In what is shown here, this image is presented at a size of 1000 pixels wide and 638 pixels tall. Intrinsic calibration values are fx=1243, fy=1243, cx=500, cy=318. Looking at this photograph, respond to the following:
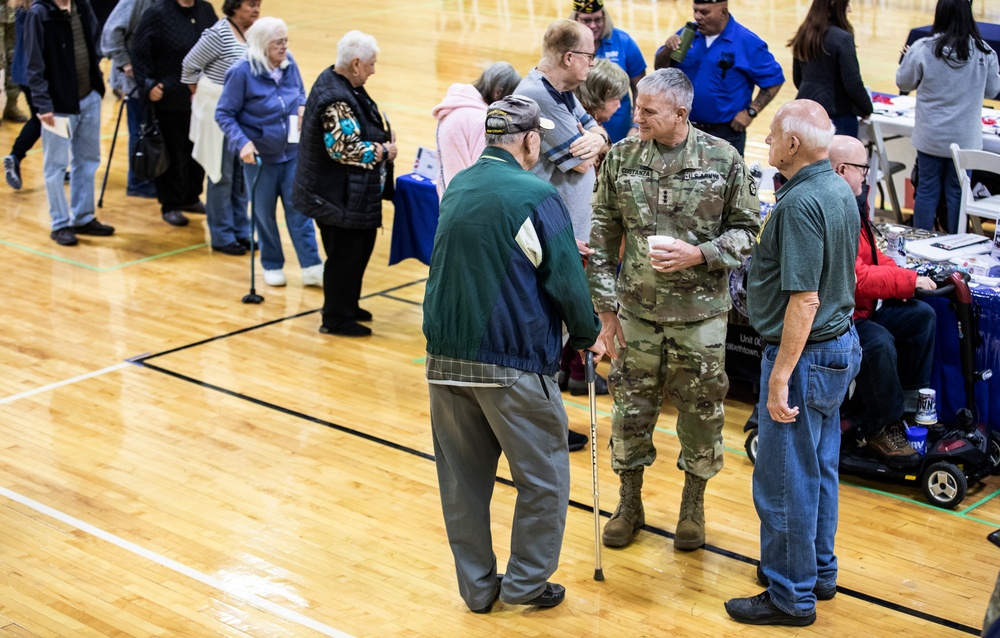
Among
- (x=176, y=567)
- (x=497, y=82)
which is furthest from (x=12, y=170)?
(x=176, y=567)

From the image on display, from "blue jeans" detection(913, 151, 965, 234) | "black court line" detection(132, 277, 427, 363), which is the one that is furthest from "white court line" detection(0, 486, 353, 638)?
"blue jeans" detection(913, 151, 965, 234)

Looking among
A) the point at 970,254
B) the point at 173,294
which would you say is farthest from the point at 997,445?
the point at 173,294

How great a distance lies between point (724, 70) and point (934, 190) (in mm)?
1482

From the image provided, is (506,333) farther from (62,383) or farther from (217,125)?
(217,125)

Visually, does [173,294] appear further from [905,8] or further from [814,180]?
[905,8]

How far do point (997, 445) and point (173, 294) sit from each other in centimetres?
482

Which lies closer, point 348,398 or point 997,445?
point 997,445

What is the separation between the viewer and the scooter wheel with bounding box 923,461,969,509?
4.89 m

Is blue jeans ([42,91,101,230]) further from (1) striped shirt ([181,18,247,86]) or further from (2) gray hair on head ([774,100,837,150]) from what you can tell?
(2) gray hair on head ([774,100,837,150])

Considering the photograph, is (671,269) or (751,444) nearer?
(671,269)

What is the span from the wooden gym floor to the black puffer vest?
2.41 ft

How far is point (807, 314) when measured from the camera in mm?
3746

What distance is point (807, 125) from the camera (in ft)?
12.3

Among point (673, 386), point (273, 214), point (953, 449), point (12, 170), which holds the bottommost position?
point (953, 449)
